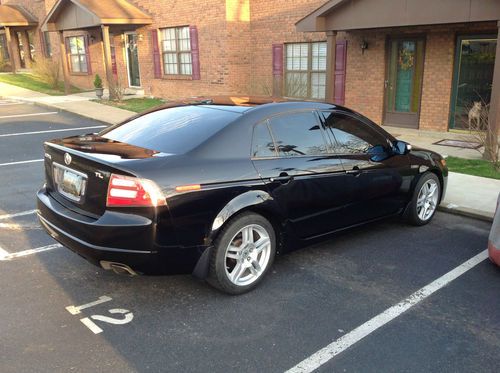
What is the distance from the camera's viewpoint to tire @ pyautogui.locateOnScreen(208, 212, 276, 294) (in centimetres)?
375

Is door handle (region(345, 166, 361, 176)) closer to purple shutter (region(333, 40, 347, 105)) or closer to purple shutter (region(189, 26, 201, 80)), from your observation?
purple shutter (region(333, 40, 347, 105))

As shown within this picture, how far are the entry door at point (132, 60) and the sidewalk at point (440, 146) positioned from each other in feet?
6.09

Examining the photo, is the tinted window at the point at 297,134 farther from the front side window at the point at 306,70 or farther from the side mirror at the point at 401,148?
the front side window at the point at 306,70

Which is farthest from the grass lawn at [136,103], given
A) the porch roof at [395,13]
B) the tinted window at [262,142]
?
the tinted window at [262,142]

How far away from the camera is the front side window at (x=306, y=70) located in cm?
1357

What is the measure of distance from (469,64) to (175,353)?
9.91m

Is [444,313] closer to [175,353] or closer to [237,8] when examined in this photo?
[175,353]

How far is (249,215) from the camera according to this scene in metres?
3.89

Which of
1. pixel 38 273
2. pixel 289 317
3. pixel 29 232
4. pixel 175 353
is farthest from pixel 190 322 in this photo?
pixel 29 232

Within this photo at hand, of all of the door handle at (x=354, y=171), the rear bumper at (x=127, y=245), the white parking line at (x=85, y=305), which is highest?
the door handle at (x=354, y=171)

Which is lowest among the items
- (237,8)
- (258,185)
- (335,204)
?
(335,204)

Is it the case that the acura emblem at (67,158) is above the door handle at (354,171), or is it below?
above

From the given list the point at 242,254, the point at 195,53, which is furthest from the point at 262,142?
the point at 195,53

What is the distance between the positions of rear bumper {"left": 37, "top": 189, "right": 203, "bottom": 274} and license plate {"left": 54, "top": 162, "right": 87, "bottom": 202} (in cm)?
19
